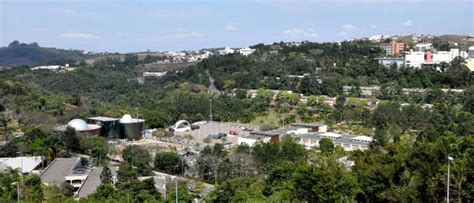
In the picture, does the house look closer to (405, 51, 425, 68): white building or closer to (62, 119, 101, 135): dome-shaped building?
(62, 119, 101, 135): dome-shaped building

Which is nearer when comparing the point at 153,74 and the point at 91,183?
the point at 91,183

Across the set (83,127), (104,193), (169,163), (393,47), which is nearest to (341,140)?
(169,163)

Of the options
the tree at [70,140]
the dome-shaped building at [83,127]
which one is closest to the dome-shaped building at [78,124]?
the dome-shaped building at [83,127]

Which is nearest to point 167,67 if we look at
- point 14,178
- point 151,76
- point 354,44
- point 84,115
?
point 151,76

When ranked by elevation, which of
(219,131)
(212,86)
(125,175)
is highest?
(212,86)

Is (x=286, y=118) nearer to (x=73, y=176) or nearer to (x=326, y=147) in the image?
(x=326, y=147)
